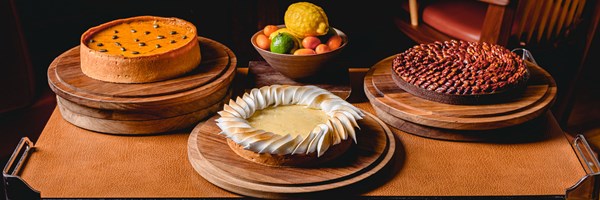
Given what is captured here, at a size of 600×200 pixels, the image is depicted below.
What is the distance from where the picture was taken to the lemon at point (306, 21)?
5.05 ft

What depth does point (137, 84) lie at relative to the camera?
1.44 metres

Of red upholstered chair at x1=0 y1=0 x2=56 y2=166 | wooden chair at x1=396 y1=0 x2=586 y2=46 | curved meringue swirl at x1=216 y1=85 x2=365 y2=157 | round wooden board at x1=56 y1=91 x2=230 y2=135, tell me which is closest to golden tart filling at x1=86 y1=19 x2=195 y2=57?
round wooden board at x1=56 y1=91 x2=230 y2=135

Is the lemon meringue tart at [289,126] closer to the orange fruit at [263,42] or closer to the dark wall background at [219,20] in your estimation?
the orange fruit at [263,42]

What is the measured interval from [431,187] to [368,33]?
185cm

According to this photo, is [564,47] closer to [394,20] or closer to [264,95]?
[394,20]

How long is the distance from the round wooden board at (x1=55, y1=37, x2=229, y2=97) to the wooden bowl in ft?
Result: 0.43

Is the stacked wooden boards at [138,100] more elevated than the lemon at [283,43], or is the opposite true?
the lemon at [283,43]

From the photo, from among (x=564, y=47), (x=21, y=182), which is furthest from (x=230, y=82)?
(x=564, y=47)

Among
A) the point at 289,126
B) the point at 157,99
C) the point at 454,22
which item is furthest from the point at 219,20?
the point at 289,126

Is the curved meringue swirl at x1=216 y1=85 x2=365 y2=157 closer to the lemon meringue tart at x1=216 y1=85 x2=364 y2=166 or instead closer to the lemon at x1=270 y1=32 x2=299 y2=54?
the lemon meringue tart at x1=216 y1=85 x2=364 y2=166

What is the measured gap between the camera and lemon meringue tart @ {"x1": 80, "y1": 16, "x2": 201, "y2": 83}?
1420mm

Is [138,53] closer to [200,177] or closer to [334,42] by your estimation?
[200,177]

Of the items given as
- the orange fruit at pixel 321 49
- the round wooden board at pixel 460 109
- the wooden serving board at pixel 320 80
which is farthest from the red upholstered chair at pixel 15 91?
the round wooden board at pixel 460 109

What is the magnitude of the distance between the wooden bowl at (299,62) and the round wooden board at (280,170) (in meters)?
0.26
